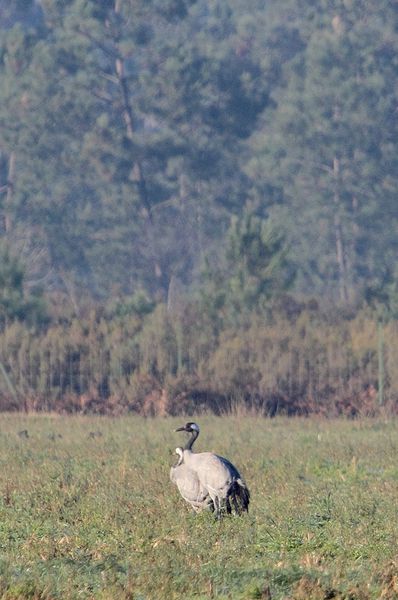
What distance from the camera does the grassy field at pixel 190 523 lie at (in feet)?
29.5

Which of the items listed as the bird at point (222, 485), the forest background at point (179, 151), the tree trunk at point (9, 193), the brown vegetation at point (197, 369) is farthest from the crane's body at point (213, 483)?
the tree trunk at point (9, 193)

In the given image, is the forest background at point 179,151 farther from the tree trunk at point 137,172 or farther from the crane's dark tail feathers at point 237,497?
the crane's dark tail feathers at point 237,497

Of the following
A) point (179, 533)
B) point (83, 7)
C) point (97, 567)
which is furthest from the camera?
point (83, 7)

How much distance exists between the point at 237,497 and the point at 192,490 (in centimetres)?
49

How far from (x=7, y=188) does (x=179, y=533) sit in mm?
43331

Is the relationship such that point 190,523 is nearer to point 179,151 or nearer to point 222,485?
point 222,485

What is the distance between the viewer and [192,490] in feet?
40.2

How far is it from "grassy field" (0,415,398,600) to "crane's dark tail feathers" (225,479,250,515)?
17 cm

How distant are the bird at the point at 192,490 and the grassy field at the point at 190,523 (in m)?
0.15

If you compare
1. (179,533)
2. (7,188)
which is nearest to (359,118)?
(7,188)

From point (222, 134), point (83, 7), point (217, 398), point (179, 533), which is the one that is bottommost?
point (217, 398)

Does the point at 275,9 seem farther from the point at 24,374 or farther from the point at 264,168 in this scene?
the point at 24,374

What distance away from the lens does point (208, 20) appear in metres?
66.3

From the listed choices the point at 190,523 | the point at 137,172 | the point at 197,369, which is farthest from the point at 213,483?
the point at 137,172
